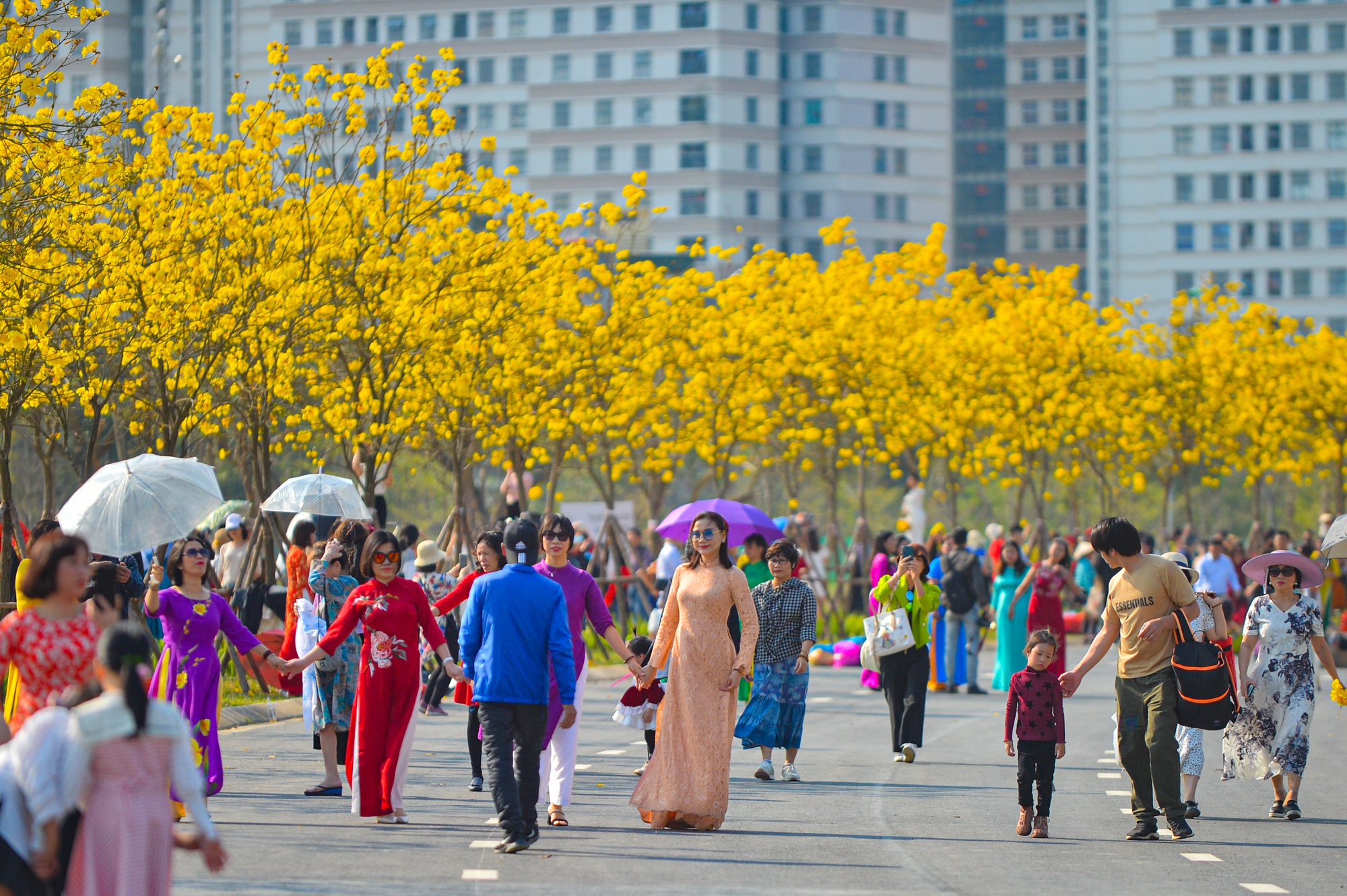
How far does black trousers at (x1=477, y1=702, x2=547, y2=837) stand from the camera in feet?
30.5

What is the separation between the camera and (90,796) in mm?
5730

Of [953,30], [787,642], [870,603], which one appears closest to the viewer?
[787,642]

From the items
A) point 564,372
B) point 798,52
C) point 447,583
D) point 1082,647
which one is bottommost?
point 1082,647

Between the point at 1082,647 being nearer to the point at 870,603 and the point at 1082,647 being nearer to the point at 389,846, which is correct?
the point at 870,603

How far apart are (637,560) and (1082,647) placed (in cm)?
748

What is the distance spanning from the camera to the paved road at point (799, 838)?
8.62 metres

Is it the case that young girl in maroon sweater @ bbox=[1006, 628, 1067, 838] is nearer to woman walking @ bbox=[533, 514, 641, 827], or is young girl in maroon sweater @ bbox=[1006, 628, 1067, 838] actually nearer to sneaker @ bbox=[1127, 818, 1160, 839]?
sneaker @ bbox=[1127, 818, 1160, 839]

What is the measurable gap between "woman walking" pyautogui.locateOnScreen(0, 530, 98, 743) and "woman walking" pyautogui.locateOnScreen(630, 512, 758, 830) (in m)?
4.06

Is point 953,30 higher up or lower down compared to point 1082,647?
higher up

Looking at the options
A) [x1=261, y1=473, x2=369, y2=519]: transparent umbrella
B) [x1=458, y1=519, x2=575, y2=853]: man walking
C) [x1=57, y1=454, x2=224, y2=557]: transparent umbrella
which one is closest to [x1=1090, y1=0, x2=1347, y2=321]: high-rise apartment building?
[x1=261, y1=473, x2=369, y2=519]: transparent umbrella

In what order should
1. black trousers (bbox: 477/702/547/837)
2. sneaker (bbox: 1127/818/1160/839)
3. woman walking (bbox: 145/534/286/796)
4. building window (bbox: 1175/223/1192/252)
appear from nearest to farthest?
black trousers (bbox: 477/702/547/837), woman walking (bbox: 145/534/286/796), sneaker (bbox: 1127/818/1160/839), building window (bbox: 1175/223/1192/252)

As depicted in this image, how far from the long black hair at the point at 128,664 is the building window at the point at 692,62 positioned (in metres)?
99.9

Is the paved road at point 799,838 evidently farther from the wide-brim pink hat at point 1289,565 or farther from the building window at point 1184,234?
the building window at point 1184,234

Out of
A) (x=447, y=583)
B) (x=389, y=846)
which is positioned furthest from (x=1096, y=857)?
(x=447, y=583)
